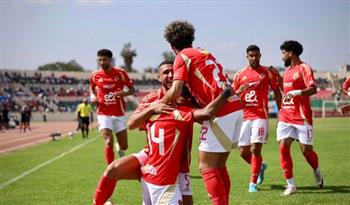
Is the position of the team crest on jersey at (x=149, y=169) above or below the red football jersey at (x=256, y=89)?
below

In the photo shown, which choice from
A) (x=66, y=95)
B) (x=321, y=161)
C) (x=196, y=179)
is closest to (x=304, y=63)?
(x=196, y=179)

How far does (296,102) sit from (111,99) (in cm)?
424

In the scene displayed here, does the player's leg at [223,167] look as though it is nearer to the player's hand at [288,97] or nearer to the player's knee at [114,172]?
the player's knee at [114,172]

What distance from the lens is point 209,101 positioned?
18.0ft

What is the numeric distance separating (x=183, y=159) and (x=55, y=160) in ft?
37.8

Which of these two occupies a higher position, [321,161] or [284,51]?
[284,51]

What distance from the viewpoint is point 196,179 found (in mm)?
10773

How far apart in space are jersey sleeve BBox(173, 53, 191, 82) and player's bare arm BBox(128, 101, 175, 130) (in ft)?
1.19

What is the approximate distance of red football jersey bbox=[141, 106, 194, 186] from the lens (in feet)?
16.6

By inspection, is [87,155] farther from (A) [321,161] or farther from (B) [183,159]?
(B) [183,159]

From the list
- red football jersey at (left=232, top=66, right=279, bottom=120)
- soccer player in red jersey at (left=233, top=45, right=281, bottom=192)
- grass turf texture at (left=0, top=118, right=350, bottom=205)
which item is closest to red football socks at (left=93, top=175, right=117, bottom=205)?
grass turf texture at (left=0, top=118, right=350, bottom=205)

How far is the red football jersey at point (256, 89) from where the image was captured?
9.45 m

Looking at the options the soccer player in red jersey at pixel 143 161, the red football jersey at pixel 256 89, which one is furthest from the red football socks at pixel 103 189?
the red football jersey at pixel 256 89

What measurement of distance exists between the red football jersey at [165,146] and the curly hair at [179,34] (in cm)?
91
